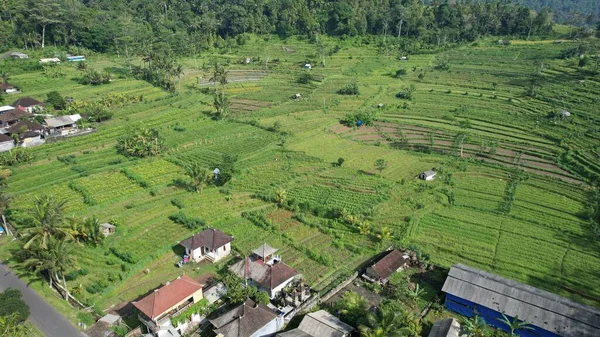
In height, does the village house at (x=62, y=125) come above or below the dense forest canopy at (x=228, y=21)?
below

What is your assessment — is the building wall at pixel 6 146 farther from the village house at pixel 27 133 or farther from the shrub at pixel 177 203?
the shrub at pixel 177 203

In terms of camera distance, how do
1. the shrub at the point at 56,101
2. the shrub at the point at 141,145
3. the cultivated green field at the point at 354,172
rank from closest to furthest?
the cultivated green field at the point at 354,172
the shrub at the point at 141,145
the shrub at the point at 56,101

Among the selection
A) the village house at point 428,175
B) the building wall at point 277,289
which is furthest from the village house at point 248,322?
the village house at point 428,175

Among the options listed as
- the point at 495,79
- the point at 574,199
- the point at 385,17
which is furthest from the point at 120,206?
the point at 385,17

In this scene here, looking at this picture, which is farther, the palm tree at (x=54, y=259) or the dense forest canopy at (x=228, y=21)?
the dense forest canopy at (x=228, y=21)

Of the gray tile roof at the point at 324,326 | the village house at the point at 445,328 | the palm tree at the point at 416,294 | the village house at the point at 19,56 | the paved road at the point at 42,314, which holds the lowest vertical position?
the paved road at the point at 42,314

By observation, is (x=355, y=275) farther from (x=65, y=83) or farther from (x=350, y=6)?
(x=350, y=6)

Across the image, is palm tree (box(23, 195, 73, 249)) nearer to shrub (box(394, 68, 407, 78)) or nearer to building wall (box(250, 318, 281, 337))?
building wall (box(250, 318, 281, 337))
